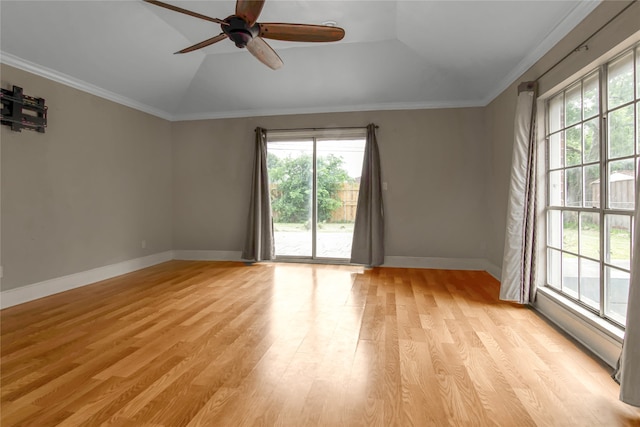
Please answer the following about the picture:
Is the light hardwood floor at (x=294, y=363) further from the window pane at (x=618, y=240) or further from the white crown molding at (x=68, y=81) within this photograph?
the white crown molding at (x=68, y=81)

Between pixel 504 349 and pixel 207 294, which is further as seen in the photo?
pixel 207 294

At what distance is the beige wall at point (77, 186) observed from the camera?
362cm

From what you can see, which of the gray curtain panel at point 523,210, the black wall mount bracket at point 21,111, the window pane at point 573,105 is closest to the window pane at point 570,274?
the gray curtain panel at point 523,210

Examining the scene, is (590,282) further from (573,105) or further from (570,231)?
(573,105)

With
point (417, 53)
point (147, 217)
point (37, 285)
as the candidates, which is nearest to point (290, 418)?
point (37, 285)

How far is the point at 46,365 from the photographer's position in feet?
7.50

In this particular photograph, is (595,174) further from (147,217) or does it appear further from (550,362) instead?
(147,217)

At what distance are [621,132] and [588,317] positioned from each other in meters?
1.35

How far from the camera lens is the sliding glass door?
5.74 meters

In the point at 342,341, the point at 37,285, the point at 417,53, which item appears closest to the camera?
the point at 342,341

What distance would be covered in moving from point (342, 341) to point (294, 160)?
3.84 metres

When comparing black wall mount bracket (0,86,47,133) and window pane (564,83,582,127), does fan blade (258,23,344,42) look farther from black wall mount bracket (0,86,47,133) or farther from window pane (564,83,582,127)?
black wall mount bracket (0,86,47,133)

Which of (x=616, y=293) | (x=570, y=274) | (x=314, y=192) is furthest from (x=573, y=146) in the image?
(x=314, y=192)

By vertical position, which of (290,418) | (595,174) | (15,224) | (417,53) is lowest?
(290,418)
